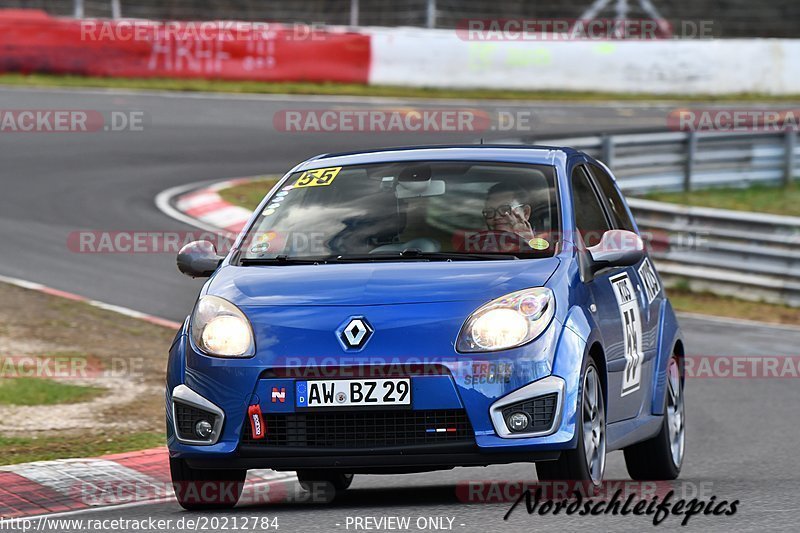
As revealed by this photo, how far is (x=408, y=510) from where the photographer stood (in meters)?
6.51

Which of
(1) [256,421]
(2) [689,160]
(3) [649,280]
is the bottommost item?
(2) [689,160]

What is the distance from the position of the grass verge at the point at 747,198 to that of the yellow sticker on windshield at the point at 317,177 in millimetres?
13731

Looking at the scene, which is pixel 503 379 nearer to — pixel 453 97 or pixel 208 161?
pixel 208 161

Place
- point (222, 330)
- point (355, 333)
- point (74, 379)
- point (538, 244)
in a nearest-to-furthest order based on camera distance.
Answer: point (355, 333)
point (222, 330)
point (538, 244)
point (74, 379)

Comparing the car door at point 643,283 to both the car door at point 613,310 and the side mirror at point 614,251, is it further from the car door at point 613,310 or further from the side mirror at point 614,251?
the side mirror at point 614,251

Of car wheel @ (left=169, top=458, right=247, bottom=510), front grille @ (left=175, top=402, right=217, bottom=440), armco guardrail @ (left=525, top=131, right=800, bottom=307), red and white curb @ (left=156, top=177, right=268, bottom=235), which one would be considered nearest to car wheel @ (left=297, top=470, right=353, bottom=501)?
car wheel @ (left=169, top=458, right=247, bottom=510)

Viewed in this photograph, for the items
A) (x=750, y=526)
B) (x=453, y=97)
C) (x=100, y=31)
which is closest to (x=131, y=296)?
(x=750, y=526)

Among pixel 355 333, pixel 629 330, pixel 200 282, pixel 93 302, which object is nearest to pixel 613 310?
pixel 629 330

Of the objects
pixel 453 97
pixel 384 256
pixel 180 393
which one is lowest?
pixel 453 97

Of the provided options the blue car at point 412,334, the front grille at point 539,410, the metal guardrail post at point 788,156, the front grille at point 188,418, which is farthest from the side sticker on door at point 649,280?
the metal guardrail post at point 788,156

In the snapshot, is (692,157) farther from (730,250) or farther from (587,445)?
(587,445)

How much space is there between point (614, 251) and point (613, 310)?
0.99ft

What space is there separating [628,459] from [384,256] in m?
1.99

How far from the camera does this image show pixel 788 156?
74.0 feet
